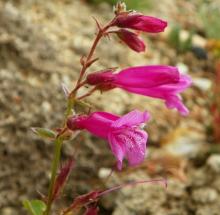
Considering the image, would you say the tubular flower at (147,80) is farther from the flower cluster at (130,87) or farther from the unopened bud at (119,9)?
the unopened bud at (119,9)

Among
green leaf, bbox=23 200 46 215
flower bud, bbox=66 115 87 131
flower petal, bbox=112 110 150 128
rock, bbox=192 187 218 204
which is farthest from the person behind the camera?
rock, bbox=192 187 218 204

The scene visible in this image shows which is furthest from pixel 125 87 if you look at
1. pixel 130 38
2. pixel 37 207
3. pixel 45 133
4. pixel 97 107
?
pixel 97 107

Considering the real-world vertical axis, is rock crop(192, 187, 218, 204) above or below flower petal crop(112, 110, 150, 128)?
below

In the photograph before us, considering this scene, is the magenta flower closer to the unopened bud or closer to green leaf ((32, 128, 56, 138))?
green leaf ((32, 128, 56, 138))

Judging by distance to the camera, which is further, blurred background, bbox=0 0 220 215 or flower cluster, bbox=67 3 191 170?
blurred background, bbox=0 0 220 215

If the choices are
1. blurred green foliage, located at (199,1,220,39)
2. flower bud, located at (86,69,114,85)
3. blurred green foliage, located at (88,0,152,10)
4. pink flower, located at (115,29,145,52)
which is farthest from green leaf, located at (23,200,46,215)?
blurred green foliage, located at (199,1,220,39)

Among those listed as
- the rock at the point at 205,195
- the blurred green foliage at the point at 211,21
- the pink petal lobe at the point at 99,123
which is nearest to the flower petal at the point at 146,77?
the pink petal lobe at the point at 99,123
